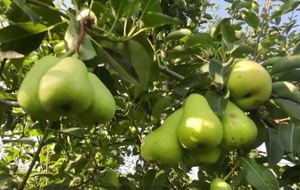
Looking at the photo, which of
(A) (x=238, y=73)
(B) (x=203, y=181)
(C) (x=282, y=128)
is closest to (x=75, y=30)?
(A) (x=238, y=73)

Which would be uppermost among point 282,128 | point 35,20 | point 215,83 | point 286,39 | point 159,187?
point 35,20

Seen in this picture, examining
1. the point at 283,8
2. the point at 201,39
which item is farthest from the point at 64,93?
the point at 283,8

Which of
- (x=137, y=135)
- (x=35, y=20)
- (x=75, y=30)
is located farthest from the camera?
(x=137, y=135)

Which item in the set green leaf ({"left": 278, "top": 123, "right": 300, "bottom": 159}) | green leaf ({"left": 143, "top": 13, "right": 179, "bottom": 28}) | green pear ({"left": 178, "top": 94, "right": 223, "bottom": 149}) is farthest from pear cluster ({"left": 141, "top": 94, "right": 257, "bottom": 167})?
green leaf ({"left": 143, "top": 13, "right": 179, "bottom": 28})

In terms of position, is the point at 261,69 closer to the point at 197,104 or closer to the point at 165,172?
the point at 197,104

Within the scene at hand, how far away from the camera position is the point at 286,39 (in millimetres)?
2812

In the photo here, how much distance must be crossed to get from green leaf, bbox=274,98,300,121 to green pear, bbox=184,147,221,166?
0.27m

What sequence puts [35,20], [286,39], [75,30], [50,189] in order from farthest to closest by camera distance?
[286,39], [50,189], [35,20], [75,30]

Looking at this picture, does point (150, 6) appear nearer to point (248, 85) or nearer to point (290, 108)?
point (248, 85)

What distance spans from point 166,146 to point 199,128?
0.12m

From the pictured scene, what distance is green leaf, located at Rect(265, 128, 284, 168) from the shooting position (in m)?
A: 1.39

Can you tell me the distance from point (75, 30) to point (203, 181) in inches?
44.0

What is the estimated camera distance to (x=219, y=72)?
1275 millimetres

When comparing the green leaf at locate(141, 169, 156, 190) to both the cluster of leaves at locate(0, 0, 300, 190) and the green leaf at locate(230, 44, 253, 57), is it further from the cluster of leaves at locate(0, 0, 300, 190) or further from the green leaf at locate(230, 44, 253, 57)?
the green leaf at locate(230, 44, 253, 57)
